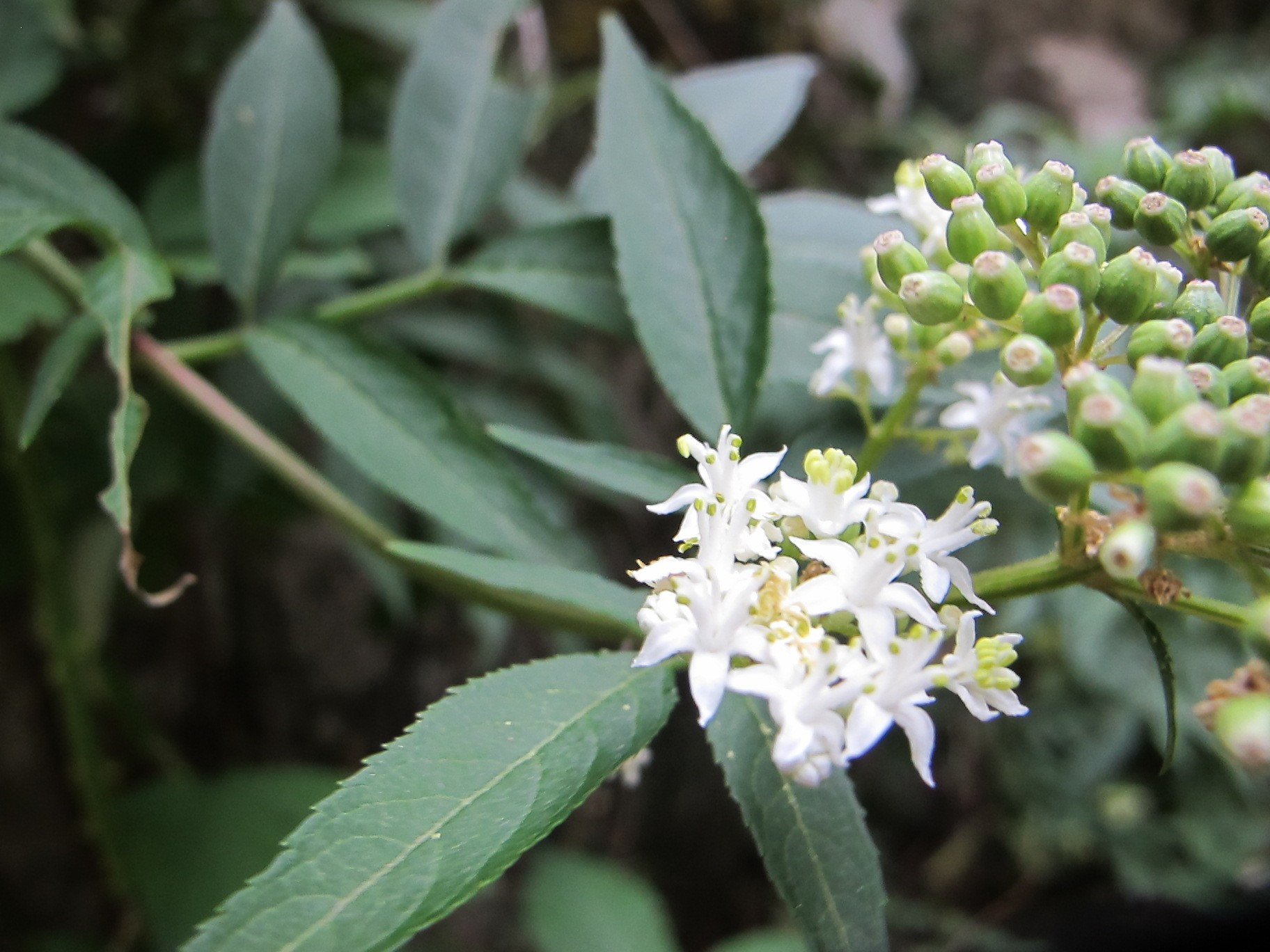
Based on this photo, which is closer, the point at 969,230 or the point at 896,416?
the point at 969,230

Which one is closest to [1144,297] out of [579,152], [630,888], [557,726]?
[557,726]

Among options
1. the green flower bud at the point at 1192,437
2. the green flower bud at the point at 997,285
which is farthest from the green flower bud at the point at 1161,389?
the green flower bud at the point at 997,285

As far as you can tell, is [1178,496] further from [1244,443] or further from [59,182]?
[59,182]

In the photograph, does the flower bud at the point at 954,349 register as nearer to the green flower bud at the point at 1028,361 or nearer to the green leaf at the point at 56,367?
the green flower bud at the point at 1028,361

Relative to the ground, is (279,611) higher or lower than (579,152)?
lower

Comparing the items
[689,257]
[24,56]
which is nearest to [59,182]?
[24,56]

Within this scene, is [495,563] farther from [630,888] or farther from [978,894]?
[978,894]
